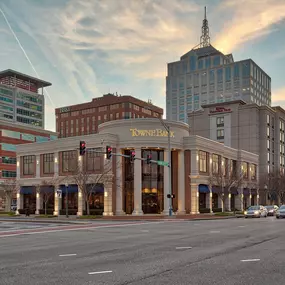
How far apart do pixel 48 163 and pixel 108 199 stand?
13135mm

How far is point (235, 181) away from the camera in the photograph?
6725 cm

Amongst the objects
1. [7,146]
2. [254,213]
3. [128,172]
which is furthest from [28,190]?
[7,146]

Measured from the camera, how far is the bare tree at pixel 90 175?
53.5 metres

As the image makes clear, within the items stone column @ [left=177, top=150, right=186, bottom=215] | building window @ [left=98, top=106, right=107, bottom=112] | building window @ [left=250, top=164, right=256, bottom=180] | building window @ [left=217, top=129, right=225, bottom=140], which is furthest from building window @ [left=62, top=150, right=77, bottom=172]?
building window @ [left=98, top=106, right=107, bottom=112]

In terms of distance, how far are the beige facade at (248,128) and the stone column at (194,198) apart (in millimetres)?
→ 42549

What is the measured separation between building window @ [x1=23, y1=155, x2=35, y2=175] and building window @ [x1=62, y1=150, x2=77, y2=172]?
23.3 ft

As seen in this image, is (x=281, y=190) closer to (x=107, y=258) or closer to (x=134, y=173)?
(x=134, y=173)

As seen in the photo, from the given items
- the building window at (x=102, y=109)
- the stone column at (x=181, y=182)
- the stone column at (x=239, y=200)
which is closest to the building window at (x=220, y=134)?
the stone column at (x=239, y=200)

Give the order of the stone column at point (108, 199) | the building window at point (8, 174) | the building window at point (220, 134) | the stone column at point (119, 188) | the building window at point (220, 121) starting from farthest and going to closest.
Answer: the building window at point (220, 121), the building window at point (220, 134), the building window at point (8, 174), the stone column at point (119, 188), the stone column at point (108, 199)

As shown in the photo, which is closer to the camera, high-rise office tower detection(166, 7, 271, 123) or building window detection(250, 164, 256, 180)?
building window detection(250, 164, 256, 180)

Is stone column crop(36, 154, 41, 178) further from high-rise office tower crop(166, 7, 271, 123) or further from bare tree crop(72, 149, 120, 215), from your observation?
high-rise office tower crop(166, 7, 271, 123)

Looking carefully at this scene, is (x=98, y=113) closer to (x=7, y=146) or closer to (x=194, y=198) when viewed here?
(x=7, y=146)

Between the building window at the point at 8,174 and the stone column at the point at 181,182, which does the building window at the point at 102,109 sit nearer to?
the building window at the point at 8,174

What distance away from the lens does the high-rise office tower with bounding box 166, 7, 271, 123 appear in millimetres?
180500
